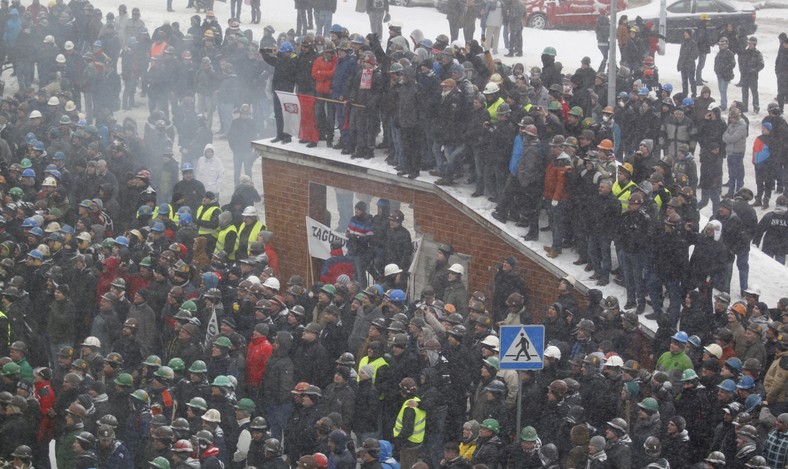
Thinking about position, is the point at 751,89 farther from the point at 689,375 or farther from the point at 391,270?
the point at 689,375

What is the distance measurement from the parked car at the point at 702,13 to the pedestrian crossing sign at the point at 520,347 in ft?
57.0

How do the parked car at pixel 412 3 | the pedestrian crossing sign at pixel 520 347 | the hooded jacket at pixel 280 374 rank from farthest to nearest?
the parked car at pixel 412 3
the hooded jacket at pixel 280 374
the pedestrian crossing sign at pixel 520 347

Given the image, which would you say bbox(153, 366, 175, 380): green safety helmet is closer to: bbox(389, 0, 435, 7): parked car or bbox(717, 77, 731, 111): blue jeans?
bbox(717, 77, 731, 111): blue jeans

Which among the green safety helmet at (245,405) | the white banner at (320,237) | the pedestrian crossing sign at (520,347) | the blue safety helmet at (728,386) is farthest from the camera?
the white banner at (320,237)

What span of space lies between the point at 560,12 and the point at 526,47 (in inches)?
90.7

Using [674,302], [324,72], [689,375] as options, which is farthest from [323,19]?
[689,375]

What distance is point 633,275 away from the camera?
54.7ft

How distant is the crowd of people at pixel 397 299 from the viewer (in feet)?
45.4

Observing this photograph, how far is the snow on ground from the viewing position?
61.3ft

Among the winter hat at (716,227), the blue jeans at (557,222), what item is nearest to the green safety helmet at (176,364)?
the blue jeans at (557,222)

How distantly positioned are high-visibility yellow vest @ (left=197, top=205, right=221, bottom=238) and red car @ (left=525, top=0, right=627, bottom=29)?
15.2 metres

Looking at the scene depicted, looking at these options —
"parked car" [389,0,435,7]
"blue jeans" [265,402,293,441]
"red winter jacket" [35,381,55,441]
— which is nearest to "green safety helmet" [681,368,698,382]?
"blue jeans" [265,402,293,441]

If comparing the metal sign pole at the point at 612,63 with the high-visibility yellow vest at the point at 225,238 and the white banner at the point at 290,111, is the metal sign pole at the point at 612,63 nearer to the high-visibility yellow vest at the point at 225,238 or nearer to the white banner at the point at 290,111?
the white banner at the point at 290,111

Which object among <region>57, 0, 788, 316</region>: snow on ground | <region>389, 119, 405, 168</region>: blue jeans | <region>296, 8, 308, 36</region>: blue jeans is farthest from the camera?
<region>296, 8, 308, 36</region>: blue jeans
